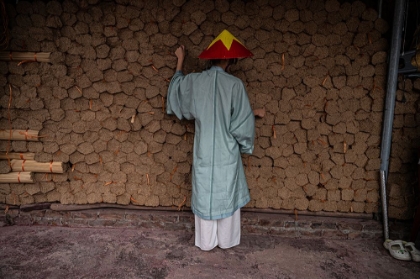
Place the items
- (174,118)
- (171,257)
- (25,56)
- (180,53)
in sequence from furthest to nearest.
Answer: (174,118) < (25,56) < (180,53) < (171,257)

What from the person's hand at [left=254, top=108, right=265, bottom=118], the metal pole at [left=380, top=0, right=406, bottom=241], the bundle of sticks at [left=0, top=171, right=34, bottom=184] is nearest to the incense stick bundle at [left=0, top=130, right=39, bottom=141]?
the bundle of sticks at [left=0, top=171, right=34, bottom=184]

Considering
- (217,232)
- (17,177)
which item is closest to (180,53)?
(217,232)

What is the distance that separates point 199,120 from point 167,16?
1.14 metres

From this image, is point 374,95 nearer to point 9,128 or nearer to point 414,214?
point 414,214

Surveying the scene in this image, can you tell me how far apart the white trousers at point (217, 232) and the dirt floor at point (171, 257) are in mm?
77

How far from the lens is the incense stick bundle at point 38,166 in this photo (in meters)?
3.42

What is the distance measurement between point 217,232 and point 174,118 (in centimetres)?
124

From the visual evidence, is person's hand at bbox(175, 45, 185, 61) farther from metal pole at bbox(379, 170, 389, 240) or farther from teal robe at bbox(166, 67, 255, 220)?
metal pole at bbox(379, 170, 389, 240)

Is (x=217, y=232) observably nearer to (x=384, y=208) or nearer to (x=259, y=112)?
(x=259, y=112)

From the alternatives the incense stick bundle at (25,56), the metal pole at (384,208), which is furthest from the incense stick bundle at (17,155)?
the metal pole at (384,208)

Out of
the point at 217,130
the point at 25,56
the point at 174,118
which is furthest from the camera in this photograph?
the point at 174,118

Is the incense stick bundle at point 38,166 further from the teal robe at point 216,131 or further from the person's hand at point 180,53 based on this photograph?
the person's hand at point 180,53

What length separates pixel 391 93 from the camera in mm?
3082

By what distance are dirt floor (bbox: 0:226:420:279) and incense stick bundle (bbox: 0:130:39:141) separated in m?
0.99
